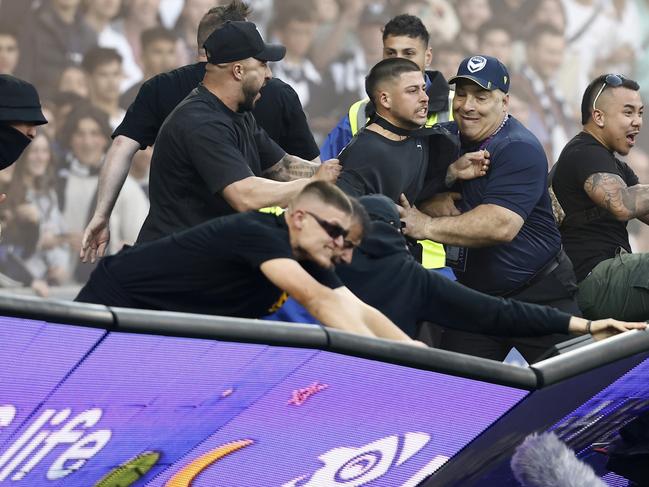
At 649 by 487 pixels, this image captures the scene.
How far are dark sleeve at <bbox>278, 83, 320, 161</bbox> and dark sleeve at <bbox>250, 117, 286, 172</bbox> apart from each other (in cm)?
37

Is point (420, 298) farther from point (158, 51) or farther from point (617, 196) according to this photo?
point (158, 51)

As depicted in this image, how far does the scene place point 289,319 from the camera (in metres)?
4.63

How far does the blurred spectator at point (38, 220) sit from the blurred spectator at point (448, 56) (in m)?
2.67

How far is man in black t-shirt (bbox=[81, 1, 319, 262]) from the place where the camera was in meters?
5.61

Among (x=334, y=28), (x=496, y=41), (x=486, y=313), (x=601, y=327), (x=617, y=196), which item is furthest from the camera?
(x=496, y=41)

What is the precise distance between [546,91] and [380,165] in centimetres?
474

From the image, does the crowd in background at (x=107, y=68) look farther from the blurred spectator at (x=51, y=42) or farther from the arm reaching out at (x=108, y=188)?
the arm reaching out at (x=108, y=188)

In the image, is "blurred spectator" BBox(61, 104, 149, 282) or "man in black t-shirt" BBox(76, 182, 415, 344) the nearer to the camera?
"man in black t-shirt" BBox(76, 182, 415, 344)

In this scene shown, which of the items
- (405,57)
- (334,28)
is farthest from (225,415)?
(334,28)

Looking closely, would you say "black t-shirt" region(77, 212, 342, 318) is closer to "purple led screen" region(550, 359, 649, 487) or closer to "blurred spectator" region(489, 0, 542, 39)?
"purple led screen" region(550, 359, 649, 487)

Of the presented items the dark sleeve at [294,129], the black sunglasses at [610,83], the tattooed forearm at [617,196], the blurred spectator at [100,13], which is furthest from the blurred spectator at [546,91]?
the dark sleeve at [294,129]

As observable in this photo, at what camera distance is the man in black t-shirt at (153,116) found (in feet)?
18.4

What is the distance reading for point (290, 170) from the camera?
548cm

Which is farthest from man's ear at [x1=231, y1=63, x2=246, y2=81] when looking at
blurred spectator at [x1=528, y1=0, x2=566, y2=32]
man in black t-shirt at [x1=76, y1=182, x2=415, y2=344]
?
blurred spectator at [x1=528, y1=0, x2=566, y2=32]
